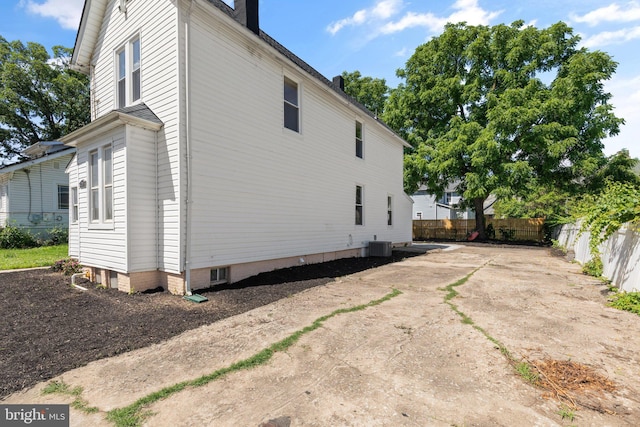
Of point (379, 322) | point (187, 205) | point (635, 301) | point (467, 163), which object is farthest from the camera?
A: point (467, 163)

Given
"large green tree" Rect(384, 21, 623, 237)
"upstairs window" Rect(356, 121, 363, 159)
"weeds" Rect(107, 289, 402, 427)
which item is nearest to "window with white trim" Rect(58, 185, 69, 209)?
"upstairs window" Rect(356, 121, 363, 159)

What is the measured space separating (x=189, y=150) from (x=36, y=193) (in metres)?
16.3

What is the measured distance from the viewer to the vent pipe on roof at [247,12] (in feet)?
26.3

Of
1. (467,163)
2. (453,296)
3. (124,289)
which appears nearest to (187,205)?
(124,289)

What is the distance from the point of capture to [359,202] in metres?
12.4

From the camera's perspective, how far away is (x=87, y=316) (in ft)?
15.9

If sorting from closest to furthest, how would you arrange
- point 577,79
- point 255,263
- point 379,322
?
point 379,322
point 255,263
point 577,79

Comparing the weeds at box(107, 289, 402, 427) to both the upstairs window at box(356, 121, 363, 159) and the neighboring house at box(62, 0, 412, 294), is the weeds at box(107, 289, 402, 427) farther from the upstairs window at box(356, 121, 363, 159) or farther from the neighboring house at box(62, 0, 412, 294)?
the upstairs window at box(356, 121, 363, 159)

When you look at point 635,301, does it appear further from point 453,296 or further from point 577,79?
point 577,79

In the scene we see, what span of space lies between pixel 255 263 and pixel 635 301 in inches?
290

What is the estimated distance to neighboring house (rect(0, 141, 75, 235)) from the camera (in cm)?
1553

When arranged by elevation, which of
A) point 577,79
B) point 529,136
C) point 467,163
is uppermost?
point 577,79

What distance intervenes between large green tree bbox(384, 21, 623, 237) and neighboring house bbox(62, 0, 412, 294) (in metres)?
13.4

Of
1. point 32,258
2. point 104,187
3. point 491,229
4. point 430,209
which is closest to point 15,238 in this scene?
point 32,258
